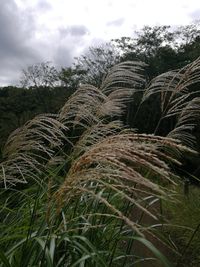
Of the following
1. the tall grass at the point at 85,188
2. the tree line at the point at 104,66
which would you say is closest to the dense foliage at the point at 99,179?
the tall grass at the point at 85,188

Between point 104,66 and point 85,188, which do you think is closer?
point 85,188

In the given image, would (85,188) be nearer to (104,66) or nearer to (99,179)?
(99,179)

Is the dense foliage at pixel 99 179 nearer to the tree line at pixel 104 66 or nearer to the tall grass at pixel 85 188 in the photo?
the tall grass at pixel 85 188

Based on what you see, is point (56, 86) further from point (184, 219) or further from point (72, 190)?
point (72, 190)

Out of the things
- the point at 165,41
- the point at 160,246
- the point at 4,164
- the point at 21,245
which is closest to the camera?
the point at 21,245

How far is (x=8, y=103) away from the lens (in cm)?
3134

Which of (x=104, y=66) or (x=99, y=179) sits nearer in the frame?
(x=99, y=179)

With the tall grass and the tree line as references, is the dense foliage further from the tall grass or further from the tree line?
the tree line

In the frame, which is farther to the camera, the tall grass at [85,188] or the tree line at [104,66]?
the tree line at [104,66]

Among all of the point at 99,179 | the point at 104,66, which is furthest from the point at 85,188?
the point at 104,66

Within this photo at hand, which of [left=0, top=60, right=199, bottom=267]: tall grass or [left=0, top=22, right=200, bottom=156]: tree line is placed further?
[left=0, top=22, right=200, bottom=156]: tree line

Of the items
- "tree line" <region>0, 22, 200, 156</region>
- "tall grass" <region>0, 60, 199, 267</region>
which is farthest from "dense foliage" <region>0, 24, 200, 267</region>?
"tree line" <region>0, 22, 200, 156</region>

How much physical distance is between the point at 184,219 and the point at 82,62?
2748 cm

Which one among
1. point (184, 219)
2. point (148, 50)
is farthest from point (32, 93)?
point (184, 219)
